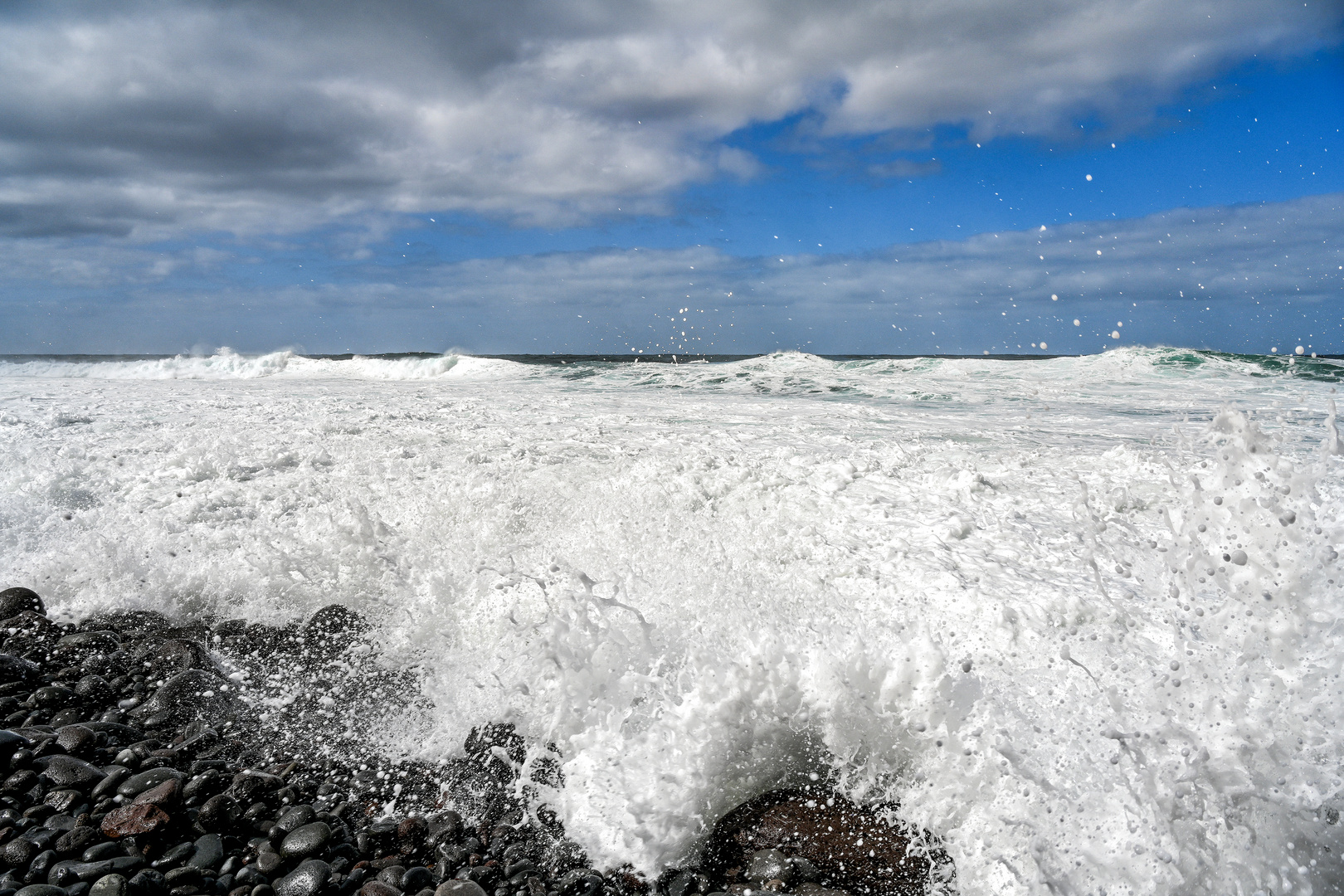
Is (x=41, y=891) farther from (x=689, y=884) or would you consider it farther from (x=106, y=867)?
(x=689, y=884)

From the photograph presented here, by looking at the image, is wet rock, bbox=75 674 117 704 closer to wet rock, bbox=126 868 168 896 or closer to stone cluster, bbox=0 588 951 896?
stone cluster, bbox=0 588 951 896

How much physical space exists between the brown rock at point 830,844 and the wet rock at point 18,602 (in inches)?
167

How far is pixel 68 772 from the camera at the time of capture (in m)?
2.84

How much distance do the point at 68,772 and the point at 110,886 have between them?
2.63 ft

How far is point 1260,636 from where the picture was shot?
2.87 m

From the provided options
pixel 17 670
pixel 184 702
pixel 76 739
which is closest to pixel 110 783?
pixel 76 739

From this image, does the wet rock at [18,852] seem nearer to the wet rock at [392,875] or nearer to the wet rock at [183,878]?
the wet rock at [183,878]

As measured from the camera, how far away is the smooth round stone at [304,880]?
241 centimetres

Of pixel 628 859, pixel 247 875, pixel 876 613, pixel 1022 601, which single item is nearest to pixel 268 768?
pixel 247 875

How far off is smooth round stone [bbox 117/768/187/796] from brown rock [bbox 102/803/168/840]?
0.09 m

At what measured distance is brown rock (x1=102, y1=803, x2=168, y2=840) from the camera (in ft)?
8.52

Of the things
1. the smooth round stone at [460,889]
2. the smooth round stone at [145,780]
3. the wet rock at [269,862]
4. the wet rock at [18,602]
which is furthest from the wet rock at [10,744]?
the smooth round stone at [460,889]

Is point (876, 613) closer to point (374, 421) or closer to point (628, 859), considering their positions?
point (628, 859)

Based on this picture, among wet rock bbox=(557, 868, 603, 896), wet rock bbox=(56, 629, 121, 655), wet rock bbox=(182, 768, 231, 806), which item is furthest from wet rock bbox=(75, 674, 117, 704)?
wet rock bbox=(557, 868, 603, 896)
